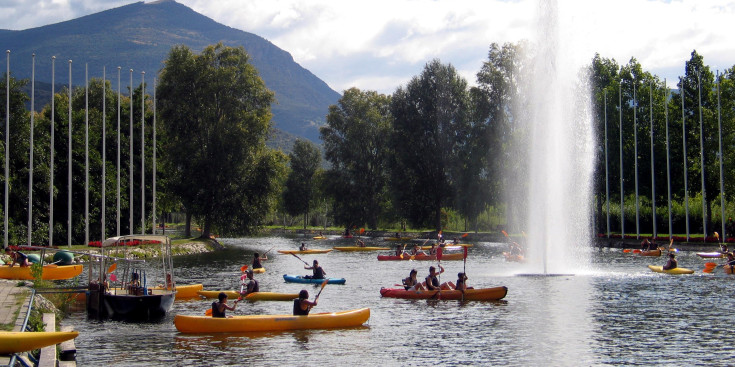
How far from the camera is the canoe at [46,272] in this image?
38750mm

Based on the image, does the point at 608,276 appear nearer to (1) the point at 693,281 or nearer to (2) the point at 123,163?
(1) the point at 693,281

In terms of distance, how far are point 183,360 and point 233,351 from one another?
1869 mm

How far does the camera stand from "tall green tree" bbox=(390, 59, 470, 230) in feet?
317

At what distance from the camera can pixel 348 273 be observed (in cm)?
4888

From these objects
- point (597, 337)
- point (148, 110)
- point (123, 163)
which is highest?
point (148, 110)

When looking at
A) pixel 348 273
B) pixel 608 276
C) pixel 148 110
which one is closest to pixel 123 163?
pixel 148 110

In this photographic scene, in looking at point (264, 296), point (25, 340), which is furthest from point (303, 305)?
point (25, 340)

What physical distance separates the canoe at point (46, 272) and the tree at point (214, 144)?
35.3 metres

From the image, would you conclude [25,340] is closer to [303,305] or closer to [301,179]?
[303,305]

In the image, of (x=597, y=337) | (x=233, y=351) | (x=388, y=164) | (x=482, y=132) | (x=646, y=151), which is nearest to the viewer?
(x=233, y=351)

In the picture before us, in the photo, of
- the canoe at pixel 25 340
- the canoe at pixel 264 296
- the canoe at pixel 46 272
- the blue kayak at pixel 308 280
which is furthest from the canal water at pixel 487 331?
the canoe at pixel 46 272

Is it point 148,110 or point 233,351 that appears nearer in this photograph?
point 233,351

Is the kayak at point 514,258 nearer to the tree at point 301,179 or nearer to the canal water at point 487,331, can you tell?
the canal water at point 487,331

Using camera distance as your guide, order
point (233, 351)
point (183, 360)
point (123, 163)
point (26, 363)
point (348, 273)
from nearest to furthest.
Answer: point (26, 363) < point (183, 360) < point (233, 351) < point (348, 273) < point (123, 163)
